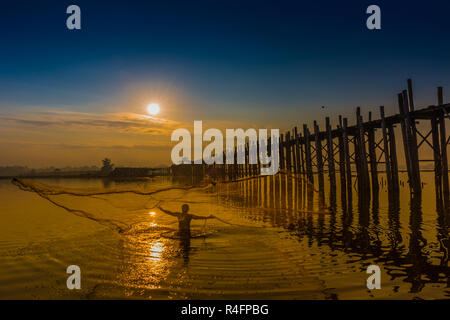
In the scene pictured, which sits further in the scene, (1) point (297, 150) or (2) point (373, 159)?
(1) point (297, 150)

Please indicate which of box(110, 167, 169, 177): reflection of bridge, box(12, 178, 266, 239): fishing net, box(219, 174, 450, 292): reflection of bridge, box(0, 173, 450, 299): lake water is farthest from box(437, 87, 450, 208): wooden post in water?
box(110, 167, 169, 177): reflection of bridge

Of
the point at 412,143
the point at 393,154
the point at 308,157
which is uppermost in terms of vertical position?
the point at 412,143

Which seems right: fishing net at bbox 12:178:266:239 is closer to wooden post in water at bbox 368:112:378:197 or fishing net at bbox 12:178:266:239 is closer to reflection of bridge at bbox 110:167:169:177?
wooden post in water at bbox 368:112:378:197

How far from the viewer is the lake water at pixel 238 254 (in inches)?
283

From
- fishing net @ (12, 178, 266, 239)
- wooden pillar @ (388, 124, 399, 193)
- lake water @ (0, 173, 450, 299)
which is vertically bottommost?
lake water @ (0, 173, 450, 299)

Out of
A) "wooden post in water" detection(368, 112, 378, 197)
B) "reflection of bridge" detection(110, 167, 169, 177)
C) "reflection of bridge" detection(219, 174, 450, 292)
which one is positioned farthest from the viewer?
"reflection of bridge" detection(110, 167, 169, 177)

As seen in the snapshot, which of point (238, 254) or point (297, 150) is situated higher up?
point (297, 150)

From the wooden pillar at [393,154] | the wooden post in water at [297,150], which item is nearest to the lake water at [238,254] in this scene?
the wooden pillar at [393,154]

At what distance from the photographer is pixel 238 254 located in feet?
32.7

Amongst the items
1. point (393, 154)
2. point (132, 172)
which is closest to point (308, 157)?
point (393, 154)

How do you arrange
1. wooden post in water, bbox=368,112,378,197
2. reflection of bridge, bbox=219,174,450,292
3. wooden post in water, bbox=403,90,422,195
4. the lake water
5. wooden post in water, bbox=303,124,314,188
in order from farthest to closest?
wooden post in water, bbox=303,124,314,188 → wooden post in water, bbox=368,112,378,197 → wooden post in water, bbox=403,90,422,195 → reflection of bridge, bbox=219,174,450,292 → the lake water

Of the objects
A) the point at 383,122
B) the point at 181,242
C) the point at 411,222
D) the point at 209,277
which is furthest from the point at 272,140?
the point at 209,277

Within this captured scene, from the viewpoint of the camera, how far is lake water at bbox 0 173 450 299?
23.6ft

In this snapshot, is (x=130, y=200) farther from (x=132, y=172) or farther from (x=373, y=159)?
(x=132, y=172)
